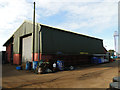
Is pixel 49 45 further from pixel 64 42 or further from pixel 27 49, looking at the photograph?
pixel 27 49

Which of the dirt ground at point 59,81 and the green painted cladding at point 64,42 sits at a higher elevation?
the green painted cladding at point 64,42

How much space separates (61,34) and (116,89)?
13.5m

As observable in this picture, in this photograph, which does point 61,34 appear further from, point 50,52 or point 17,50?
point 17,50


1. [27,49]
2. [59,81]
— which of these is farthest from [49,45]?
[59,81]

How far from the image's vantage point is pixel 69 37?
18.9 metres

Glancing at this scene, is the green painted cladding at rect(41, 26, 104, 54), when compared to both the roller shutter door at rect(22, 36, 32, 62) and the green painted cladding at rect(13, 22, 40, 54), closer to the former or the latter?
the green painted cladding at rect(13, 22, 40, 54)

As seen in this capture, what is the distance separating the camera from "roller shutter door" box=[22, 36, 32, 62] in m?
16.7

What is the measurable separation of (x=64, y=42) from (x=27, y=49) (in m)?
6.79

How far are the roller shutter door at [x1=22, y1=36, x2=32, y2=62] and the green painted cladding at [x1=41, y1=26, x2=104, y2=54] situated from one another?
3.63 meters

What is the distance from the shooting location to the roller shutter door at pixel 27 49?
1668 cm

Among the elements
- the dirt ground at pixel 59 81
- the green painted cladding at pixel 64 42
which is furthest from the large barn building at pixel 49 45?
the dirt ground at pixel 59 81

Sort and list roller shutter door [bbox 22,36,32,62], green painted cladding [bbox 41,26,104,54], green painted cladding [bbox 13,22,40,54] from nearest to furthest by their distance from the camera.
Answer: green painted cladding [bbox 41,26,104,54]
green painted cladding [bbox 13,22,40,54]
roller shutter door [bbox 22,36,32,62]

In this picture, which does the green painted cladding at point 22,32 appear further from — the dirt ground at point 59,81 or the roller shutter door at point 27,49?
the dirt ground at point 59,81

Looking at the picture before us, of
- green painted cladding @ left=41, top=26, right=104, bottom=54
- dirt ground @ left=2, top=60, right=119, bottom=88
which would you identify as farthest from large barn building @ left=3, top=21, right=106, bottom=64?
dirt ground @ left=2, top=60, right=119, bottom=88
